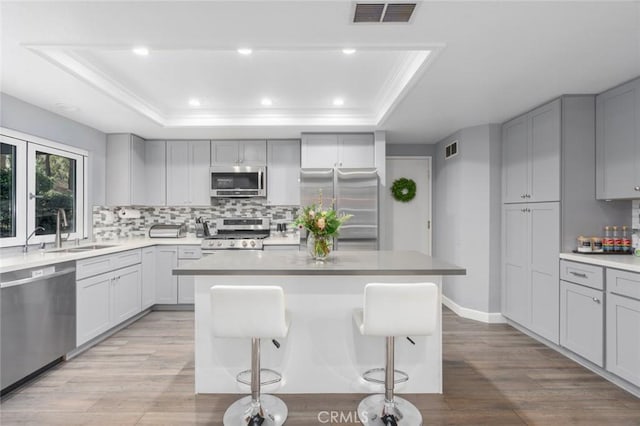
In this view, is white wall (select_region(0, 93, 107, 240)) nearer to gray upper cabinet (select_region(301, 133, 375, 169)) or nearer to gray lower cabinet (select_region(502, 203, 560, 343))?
gray upper cabinet (select_region(301, 133, 375, 169))

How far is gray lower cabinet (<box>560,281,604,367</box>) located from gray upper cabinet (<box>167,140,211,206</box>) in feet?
13.9

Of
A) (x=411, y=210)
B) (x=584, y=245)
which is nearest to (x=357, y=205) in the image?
(x=411, y=210)

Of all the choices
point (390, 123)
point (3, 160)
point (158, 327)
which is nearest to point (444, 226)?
point (390, 123)

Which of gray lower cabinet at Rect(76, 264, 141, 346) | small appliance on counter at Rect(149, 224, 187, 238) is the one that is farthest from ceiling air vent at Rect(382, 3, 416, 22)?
small appliance on counter at Rect(149, 224, 187, 238)

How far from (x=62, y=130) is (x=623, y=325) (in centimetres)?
535

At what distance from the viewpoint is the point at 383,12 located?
1848mm

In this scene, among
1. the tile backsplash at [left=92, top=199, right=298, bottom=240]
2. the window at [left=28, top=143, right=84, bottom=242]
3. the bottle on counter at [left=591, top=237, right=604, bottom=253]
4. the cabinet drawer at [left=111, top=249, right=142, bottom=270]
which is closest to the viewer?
the bottle on counter at [left=591, top=237, right=604, bottom=253]

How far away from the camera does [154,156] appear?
486 cm

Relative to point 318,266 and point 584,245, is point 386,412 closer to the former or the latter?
point 318,266

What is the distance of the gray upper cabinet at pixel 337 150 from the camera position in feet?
14.6

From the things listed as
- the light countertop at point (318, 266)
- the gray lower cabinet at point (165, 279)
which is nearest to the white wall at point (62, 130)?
the gray lower cabinet at point (165, 279)

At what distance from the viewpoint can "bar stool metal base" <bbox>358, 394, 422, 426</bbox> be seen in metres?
2.03

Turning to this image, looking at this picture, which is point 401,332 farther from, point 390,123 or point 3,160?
point 3,160

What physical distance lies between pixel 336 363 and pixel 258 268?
90 centimetres
